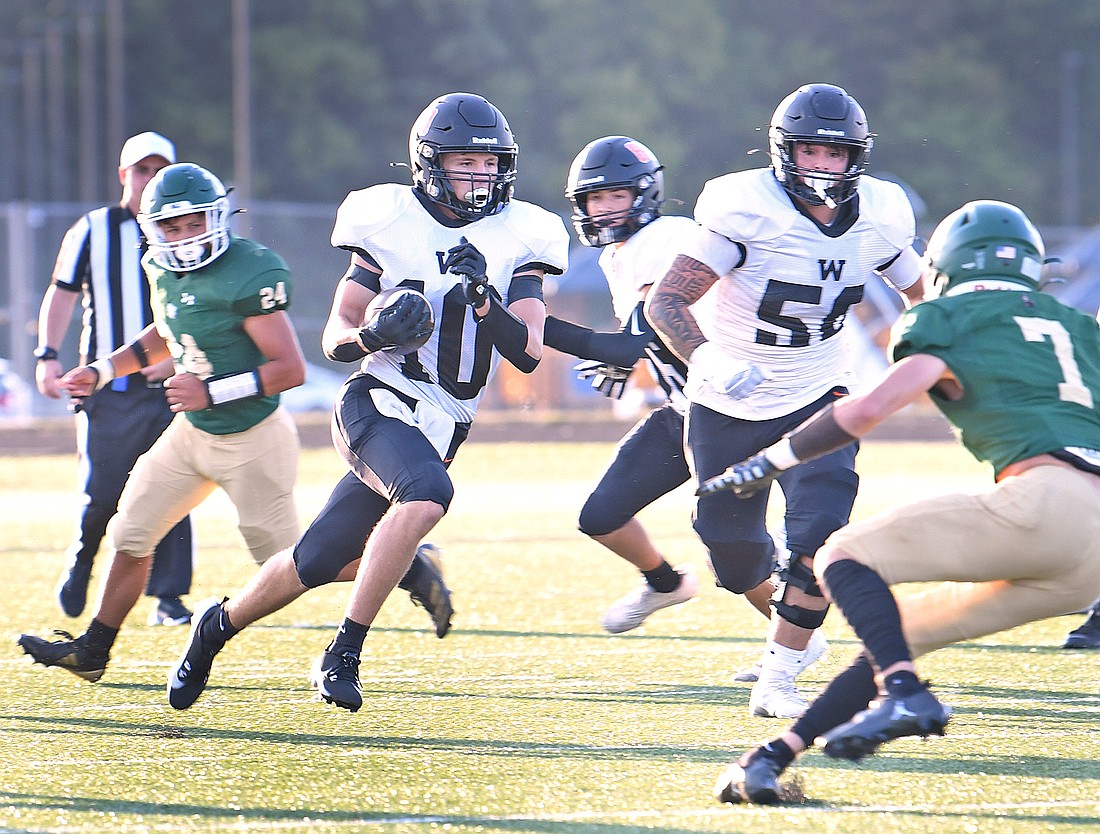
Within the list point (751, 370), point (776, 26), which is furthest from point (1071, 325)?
point (776, 26)

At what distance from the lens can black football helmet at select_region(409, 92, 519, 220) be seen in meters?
4.67

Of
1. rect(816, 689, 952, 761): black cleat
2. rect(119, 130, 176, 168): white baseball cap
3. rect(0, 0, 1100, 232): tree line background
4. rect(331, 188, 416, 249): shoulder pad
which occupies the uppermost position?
rect(331, 188, 416, 249): shoulder pad

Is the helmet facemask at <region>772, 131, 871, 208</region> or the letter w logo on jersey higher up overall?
the helmet facemask at <region>772, 131, 871, 208</region>

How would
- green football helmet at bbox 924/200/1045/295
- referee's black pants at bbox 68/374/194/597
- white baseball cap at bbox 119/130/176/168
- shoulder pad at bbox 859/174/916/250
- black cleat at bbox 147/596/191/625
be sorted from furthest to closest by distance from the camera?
black cleat at bbox 147/596/191/625
white baseball cap at bbox 119/130/176/168
referee's black pants at bbox 68/374/194/597
shoulder pad at bbox 859/174/916/250
green football helmet at bbox 924/200/1045/295

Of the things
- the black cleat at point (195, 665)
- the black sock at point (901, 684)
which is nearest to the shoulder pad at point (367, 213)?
the black cleat at point (195, 665)

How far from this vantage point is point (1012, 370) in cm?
345

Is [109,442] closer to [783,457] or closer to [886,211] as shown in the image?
[886,211]

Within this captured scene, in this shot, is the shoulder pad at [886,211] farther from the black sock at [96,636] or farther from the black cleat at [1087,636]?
the black sock at [96,636]

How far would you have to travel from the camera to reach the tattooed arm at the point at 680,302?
449cm

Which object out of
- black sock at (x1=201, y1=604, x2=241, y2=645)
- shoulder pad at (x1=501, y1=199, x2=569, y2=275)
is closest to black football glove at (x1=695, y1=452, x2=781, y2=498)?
shoulder pad at (x1=501, y1=199, x2=569, y2=275)

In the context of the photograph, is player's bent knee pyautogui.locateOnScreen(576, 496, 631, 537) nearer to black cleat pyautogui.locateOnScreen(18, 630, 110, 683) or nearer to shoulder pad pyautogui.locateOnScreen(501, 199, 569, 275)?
shoulder pad pyautogui.locateOnScreen(501, 199, 569, 275)

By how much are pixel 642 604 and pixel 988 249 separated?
226 cm

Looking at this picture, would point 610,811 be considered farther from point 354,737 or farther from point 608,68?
point 608,68

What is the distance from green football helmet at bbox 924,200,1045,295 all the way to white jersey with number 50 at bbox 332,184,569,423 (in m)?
1.32
